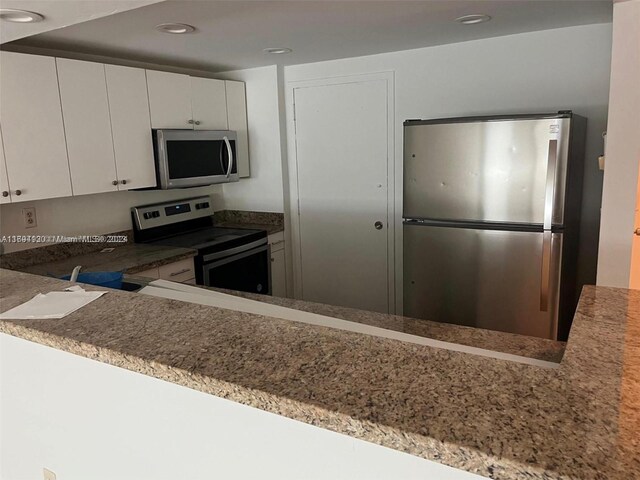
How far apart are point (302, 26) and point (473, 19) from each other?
910 millimetres

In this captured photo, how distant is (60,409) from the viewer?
1.30m

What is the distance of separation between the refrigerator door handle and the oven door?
198 centimetres

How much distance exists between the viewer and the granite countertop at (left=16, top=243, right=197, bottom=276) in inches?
109

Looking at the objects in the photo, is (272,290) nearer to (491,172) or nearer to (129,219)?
(129,219)

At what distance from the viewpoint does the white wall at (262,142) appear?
3.87 m

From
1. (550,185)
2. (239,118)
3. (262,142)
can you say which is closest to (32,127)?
(239,118)

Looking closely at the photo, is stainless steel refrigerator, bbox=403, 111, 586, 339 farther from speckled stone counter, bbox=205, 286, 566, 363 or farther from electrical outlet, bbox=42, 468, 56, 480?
electrical outlet, bbox=42, 468, 56, 480

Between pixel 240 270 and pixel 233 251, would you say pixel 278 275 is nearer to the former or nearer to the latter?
pixel 240 270

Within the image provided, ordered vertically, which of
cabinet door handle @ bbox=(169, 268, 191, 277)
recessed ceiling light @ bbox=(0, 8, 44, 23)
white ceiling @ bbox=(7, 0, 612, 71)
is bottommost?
cabinet door handle @ bbox=(169, 268, 191, 277)

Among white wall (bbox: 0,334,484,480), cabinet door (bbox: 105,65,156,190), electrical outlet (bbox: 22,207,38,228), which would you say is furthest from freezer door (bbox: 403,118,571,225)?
electrical outlet (bbox: 22,207,38,228)

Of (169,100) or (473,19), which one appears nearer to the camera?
(473,19)

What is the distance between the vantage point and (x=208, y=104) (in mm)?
3625

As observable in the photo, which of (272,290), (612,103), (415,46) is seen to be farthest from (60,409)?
(415,46)

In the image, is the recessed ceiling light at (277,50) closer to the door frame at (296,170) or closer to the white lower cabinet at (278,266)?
the door frame at (296,170)
